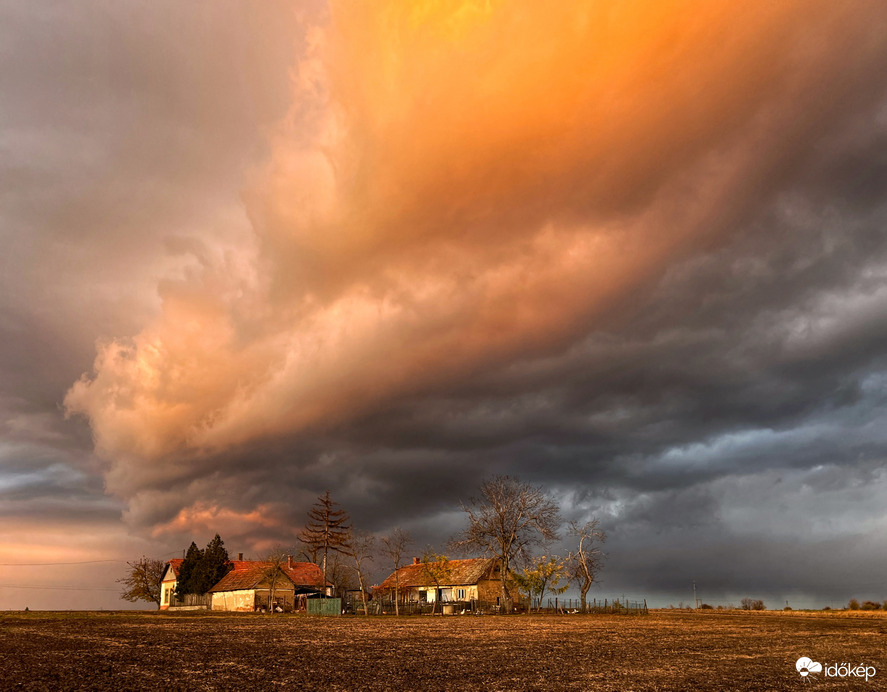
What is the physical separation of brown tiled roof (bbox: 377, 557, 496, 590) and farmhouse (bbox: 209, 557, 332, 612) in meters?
13.9

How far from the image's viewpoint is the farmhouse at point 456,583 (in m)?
96.5

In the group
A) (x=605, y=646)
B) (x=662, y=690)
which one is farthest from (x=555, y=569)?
(x=662, y=690)

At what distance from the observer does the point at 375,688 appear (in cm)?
1656

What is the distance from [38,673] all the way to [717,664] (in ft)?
71.1

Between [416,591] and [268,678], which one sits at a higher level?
[268,678]

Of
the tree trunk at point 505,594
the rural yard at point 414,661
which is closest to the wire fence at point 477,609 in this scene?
the tree trunk at point 505,594

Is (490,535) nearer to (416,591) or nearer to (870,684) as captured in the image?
(416,591)

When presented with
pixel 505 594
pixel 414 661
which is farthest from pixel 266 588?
pixel 414 661

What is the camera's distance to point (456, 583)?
100188mm

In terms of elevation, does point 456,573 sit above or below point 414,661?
below

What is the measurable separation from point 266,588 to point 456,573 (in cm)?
2938

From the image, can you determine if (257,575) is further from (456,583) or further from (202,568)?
(456,583)

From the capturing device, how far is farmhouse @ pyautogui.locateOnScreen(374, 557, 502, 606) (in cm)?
9650

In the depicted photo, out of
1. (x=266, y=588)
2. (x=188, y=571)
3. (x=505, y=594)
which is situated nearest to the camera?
(x=505, y=594)
